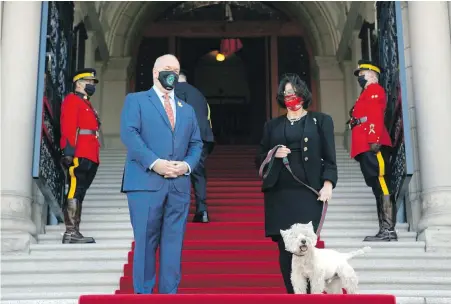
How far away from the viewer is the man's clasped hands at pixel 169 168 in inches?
205

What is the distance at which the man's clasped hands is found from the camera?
5.21 m

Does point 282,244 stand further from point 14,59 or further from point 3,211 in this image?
point 14,59

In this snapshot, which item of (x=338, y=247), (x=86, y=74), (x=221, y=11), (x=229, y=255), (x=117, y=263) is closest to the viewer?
(x=117, y=263)

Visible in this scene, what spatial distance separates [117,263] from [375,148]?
283 centimetres

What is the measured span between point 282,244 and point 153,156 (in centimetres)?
114

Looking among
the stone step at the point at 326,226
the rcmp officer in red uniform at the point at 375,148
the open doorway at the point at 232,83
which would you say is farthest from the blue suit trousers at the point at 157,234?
the open doorway at the point at 232,83

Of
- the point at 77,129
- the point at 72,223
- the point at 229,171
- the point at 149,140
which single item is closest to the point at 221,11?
the point at 229,171

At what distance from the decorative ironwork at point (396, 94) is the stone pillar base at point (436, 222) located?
0.31 meters

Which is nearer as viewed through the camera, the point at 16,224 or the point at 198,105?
the point at 16,224

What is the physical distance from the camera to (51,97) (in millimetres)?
9422

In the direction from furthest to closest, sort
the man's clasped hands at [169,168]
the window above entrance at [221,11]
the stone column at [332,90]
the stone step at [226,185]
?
the window above entrance at [221,11]
the stone column at [332,90]
the stone step at [226,185]
the man's clasped hands at [169,168]

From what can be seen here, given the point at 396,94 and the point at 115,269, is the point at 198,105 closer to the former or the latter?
the point at 396,94

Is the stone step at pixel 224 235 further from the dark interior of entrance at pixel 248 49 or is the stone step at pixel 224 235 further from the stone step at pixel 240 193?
the dark interior of entrance at pixel 248 49

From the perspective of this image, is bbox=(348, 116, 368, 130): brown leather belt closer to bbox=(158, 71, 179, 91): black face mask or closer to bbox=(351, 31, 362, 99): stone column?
bbox=(158, 71, 179, 91): black face mask
